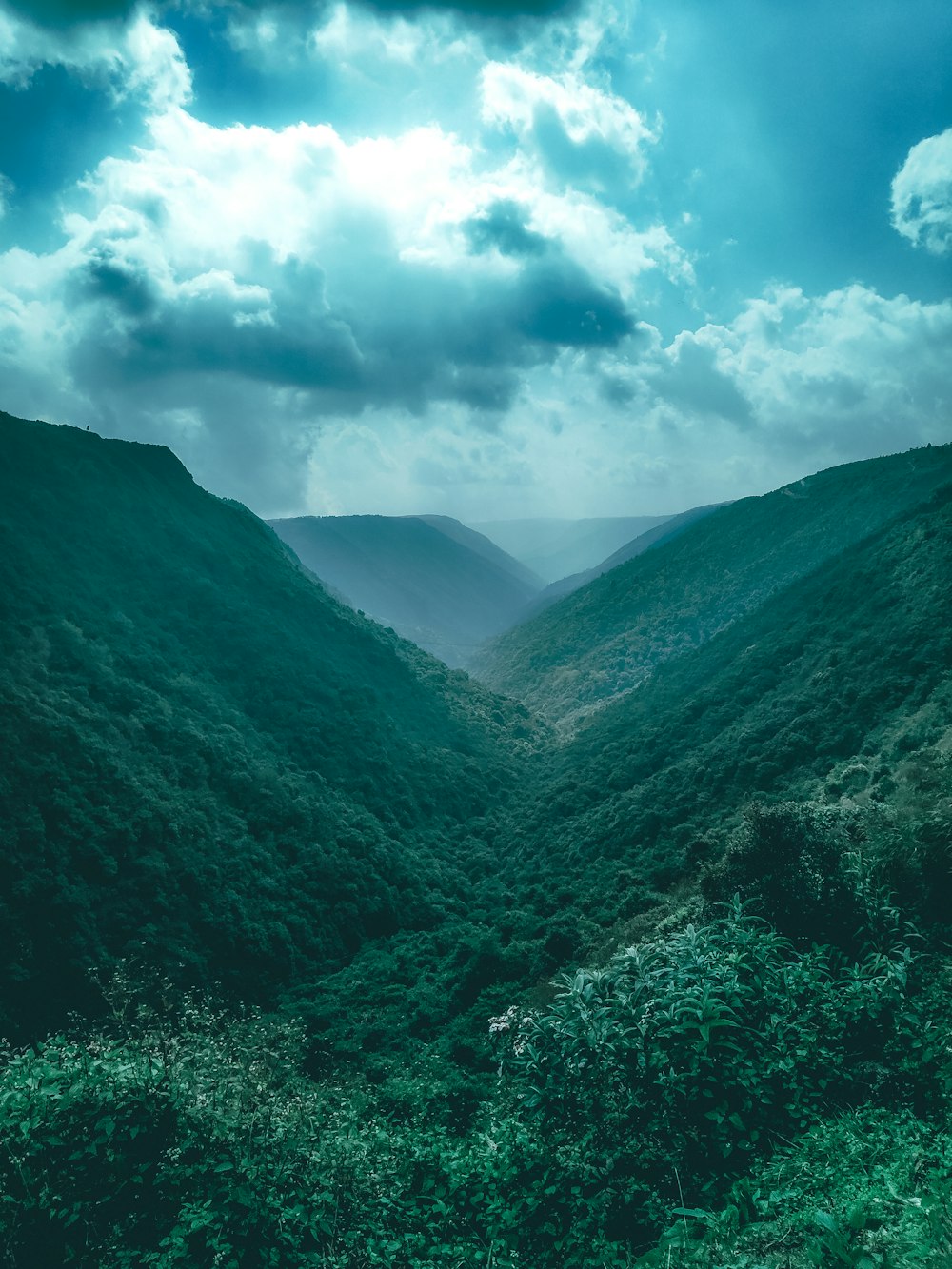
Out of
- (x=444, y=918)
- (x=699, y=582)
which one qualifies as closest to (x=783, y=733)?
(x=444, y=918)

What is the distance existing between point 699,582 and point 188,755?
76036 mm

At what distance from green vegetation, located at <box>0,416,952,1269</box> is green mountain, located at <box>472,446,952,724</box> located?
4.19 ft

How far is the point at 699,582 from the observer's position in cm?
9112

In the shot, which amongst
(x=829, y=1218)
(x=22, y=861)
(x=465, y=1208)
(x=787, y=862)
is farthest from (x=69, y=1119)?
(x=22, y=861)

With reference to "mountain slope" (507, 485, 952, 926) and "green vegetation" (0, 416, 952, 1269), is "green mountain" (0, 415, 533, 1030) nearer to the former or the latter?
"green vegetation" (0, 416, 952, 1269)

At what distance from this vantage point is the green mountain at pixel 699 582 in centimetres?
7212

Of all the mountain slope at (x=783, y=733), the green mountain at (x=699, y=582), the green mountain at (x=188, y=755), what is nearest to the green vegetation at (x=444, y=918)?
the green mountain at (x=188, y=755)

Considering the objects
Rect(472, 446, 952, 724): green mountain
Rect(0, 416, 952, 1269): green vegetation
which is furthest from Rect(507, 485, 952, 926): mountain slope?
Rect(472, 446, 952, 724): green mountain

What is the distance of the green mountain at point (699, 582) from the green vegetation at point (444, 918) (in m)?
1.28

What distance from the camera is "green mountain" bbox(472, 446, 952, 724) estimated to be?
72.1 metres

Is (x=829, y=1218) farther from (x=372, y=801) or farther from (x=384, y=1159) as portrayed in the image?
(x=372, y=801)

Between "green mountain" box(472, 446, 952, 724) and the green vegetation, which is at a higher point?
"green mountain" box(472, 446, 952, 724)

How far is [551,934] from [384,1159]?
72.4ft

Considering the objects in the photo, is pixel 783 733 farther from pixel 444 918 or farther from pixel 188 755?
pixel 188 755
